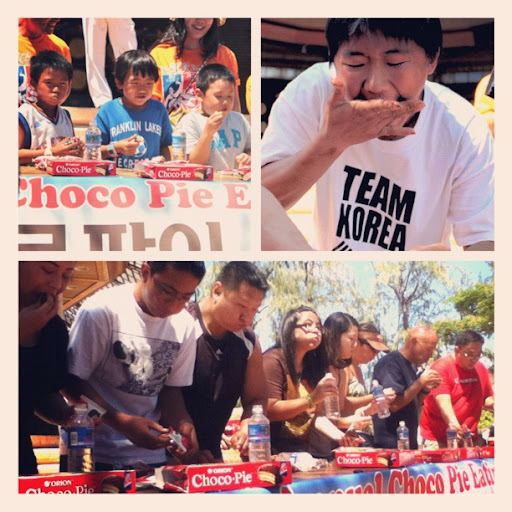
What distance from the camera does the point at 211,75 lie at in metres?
5.81

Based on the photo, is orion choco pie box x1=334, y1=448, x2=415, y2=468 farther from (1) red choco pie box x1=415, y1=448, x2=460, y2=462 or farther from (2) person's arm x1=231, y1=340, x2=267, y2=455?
(2) person's arm x1=231, y1=340, x2=267, y2=455

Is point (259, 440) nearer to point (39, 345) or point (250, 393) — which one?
point (250, 393)

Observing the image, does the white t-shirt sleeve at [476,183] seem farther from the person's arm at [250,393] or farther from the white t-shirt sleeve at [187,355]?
the white t-shirt sleeve at [187,355]

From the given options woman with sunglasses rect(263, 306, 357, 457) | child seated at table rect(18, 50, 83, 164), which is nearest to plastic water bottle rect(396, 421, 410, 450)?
woman with sunglasses rect(263, 306, 357, 457)

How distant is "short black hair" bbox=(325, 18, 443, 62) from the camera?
18.9 feet

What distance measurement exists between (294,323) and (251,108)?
1.07 meters

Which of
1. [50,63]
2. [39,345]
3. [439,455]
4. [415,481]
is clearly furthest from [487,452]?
[50,63]

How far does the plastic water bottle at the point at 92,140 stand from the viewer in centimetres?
579

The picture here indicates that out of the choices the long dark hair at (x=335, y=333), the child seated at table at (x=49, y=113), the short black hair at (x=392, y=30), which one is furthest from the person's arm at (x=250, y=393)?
the short black hair at (x=392, y=30)

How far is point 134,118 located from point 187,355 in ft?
3.88

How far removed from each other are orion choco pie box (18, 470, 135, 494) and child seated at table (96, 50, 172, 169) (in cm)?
150

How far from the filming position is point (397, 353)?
5910 mm

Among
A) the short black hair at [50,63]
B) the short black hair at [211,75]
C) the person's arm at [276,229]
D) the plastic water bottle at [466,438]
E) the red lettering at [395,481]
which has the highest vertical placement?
the short black hair at [50,63]

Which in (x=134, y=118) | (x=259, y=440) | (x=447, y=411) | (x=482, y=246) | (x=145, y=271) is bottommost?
(x=259, y=440)
